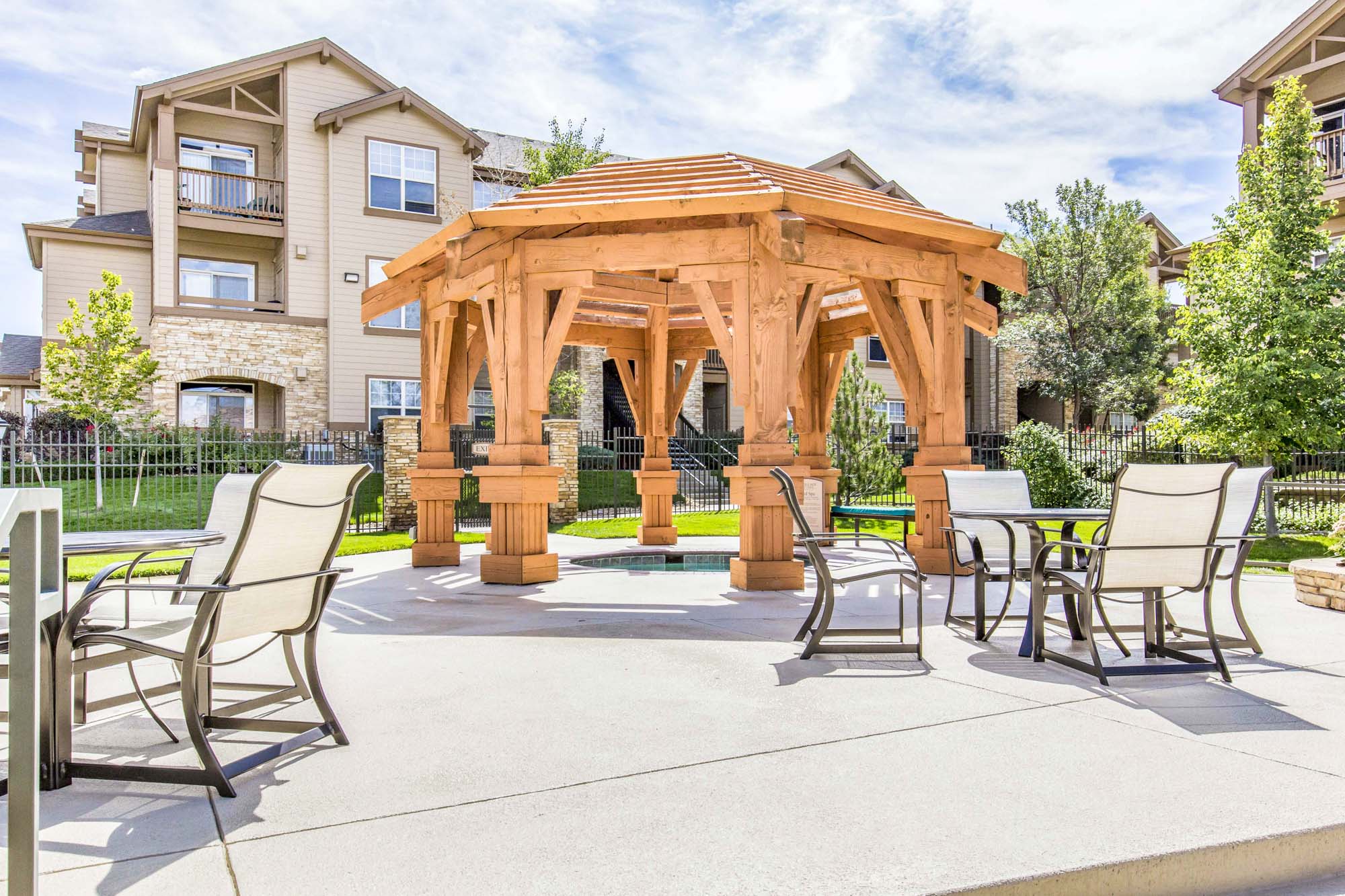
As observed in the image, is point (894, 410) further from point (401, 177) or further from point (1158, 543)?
point (1158, 543)

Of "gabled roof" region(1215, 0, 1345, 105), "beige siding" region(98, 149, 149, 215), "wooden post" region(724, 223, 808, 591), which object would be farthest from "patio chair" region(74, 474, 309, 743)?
"beige siding" region(98, 149, 149, 215)

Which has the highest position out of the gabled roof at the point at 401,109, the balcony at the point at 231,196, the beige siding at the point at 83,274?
the gabled roof at the point at 401,109

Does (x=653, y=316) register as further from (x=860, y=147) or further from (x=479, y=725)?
(x=860, y=147)

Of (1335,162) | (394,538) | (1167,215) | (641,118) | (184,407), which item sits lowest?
(394,538)

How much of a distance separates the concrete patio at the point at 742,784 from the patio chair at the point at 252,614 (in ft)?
0.33

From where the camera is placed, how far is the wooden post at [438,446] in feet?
32.3

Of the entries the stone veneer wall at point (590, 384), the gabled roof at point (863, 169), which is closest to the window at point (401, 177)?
the stone veneer wall at point (590, 384)

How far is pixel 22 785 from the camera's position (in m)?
1.82

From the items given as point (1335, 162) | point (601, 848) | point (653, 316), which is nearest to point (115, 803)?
point (601, 848)

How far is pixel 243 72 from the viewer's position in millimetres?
22094

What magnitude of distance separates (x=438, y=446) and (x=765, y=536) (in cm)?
410

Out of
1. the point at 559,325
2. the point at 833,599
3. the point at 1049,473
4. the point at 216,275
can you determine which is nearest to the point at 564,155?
the point at 216,275

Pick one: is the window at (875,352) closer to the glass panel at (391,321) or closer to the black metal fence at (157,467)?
the glass panel at (391,321)

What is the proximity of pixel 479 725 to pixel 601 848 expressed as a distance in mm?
1414
